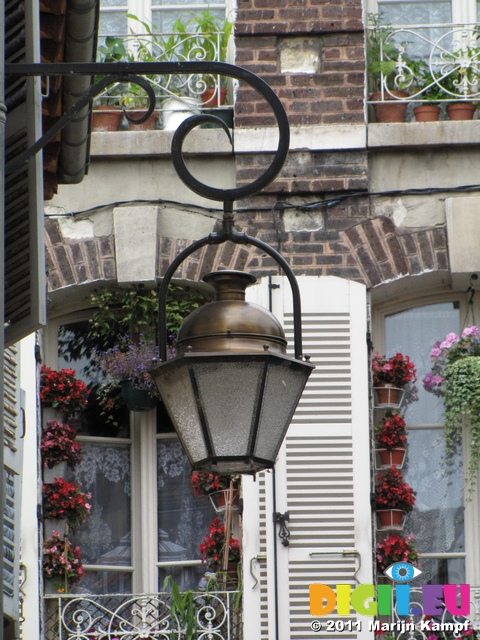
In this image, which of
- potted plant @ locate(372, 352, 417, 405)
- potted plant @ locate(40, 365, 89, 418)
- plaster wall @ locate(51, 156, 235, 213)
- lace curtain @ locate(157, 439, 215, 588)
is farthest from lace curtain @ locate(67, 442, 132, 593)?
potted plant @ locate(372, 352, 417, 405)

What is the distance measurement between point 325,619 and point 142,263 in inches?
87.6

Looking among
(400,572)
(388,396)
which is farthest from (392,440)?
(400,572)

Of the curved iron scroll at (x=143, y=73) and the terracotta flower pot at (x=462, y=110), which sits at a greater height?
the terracotta flower pot at (x=462, y=110)

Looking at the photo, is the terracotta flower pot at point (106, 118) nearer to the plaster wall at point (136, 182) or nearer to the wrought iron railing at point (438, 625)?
the plaster wall at point (136, 182)

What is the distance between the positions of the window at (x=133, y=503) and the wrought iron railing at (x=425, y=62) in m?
2.43

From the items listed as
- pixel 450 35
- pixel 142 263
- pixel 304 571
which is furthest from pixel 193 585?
pixel 450 35

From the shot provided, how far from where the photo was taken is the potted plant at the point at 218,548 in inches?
283

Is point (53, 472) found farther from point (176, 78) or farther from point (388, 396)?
point (176, 78)

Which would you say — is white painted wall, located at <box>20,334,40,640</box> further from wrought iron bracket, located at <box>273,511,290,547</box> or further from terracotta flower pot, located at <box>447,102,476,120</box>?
terracotta flower pot, located at <box>447,102,476,120</box>

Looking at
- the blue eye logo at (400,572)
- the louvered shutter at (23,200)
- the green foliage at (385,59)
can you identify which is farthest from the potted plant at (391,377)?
the louvered shutter at (23,200)

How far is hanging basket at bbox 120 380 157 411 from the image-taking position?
7.50 metres

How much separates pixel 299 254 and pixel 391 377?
2.91 feet

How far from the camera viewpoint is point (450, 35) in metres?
7.91

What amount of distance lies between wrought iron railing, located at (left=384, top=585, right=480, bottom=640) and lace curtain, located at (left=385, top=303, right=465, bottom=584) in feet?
1.08
